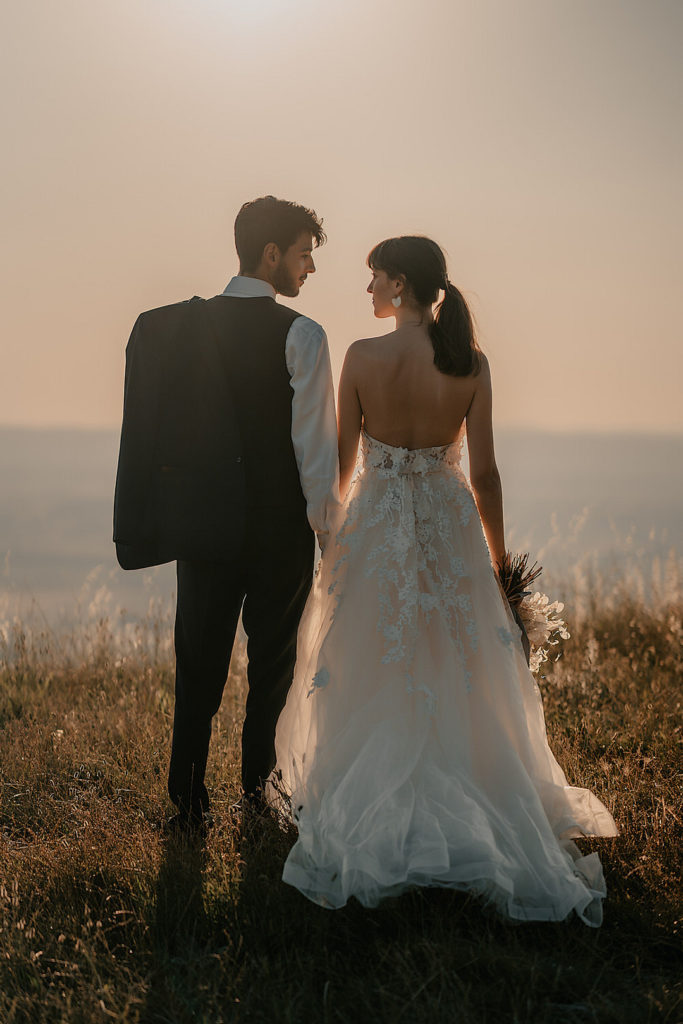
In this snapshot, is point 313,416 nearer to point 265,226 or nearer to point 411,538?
point 411,538

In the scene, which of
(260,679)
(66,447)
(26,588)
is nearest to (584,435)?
(66,447)

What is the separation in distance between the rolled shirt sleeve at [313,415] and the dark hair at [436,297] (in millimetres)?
385

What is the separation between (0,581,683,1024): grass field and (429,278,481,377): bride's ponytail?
1.80 m

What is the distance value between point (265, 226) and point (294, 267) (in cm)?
19

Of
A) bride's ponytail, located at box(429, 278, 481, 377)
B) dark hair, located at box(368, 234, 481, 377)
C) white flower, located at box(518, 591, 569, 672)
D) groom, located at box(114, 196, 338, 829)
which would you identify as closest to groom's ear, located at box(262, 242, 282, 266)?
groom, located at box(114, 196, 338, 829)

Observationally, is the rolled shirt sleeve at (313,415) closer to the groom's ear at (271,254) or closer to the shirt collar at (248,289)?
the shirt collar at (248,289)

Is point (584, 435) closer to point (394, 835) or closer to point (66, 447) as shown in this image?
point (66, 447)

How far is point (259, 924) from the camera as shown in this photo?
2.82 meters

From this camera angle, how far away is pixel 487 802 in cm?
301

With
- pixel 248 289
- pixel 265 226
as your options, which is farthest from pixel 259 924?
pixel 265 226

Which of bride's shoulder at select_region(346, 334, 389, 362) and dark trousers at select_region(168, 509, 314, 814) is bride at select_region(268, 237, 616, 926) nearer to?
bride's shoulder at select_region(346, 334, 389, 362)

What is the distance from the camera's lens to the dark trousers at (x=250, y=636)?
3.53 metres

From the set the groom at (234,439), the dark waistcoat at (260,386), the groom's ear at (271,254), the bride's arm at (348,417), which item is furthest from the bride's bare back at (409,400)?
the groom's ear at (271,254)

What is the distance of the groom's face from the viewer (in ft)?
11.7
